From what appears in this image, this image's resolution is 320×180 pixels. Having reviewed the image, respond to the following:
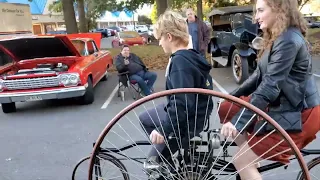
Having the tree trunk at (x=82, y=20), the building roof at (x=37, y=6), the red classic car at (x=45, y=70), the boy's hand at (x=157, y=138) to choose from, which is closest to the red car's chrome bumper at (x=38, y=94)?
the red classic car at (x=45, y=70)

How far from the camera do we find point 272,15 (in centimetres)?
219

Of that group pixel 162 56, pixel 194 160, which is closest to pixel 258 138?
pixel 194 160

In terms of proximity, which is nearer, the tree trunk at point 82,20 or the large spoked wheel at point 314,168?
the large spoked wheel at point 314,168

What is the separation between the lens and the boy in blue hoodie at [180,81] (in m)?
2.29

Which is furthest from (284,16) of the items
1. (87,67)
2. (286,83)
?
Answer: (87,67)

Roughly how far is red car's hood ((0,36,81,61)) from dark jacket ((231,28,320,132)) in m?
5.85

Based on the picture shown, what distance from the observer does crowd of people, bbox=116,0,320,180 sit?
213 cm

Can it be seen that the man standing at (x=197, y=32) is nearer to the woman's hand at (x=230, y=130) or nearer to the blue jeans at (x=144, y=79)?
the blue jeans at (x=144, y=79)

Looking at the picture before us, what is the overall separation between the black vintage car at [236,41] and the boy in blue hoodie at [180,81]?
5647 mm

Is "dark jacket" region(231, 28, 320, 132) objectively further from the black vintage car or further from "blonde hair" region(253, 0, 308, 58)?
the black vintage car

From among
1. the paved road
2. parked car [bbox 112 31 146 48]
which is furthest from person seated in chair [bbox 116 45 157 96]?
parked car [bbox 112 31 146 48]

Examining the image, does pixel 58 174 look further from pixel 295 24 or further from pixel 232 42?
pixel 232 42

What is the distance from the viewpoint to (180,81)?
7.45 ft

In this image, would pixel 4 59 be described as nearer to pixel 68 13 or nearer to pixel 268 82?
pixel 268 82
